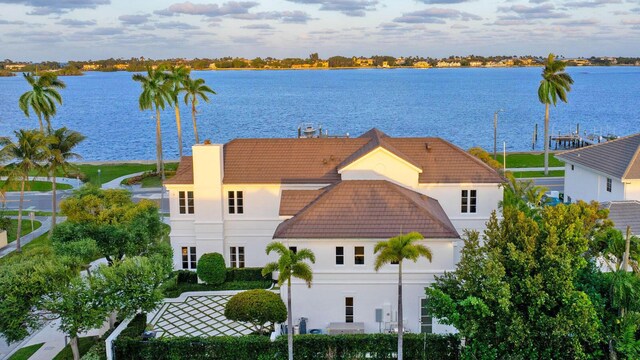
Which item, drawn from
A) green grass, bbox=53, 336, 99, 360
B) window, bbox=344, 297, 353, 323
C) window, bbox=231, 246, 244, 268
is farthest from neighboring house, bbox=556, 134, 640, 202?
green grass, bbox=53, 336, 99, 360

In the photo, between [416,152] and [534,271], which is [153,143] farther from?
[534,271]

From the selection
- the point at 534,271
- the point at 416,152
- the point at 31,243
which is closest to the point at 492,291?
the point at 534,271

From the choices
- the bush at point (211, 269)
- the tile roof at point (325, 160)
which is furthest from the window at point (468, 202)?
the bush at point (211, 269)

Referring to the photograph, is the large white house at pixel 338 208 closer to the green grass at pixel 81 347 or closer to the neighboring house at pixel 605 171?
the green grass at pixel 81 347

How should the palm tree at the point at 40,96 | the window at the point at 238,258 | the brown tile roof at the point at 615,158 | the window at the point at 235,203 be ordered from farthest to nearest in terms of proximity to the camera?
1. the palm tree at the point at 40,96
2. the brown tile roof at the point at 615,158
3. the window at the point at 238,258
4. the window at the point at 235,203

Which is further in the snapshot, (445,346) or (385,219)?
(385,219)
